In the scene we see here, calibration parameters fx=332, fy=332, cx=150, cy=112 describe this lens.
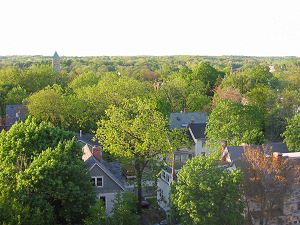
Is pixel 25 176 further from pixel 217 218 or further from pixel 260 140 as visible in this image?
pixel 260 140

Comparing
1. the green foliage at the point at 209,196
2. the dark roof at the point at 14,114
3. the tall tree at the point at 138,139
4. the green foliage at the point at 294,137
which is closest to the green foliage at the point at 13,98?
the dark roof at the point at 14,114

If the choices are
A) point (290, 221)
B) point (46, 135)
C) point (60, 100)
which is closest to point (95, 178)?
point (46, 135)

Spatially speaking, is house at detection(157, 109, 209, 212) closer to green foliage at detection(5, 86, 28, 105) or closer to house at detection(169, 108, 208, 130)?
house at detection(169, 108, 208, 130)

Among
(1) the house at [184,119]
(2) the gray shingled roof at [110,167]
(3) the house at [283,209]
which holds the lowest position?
(3) the house at [283,209]

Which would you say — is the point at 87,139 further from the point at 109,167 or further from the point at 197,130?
the point at 197,130

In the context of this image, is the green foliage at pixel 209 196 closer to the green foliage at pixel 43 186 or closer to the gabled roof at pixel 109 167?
the green foliage at pixel 43 186

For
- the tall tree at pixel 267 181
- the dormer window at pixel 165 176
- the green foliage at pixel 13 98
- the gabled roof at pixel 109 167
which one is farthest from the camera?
the green foliage at pixel 13 98

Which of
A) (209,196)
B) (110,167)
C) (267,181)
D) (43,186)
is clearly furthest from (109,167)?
(267,181)
